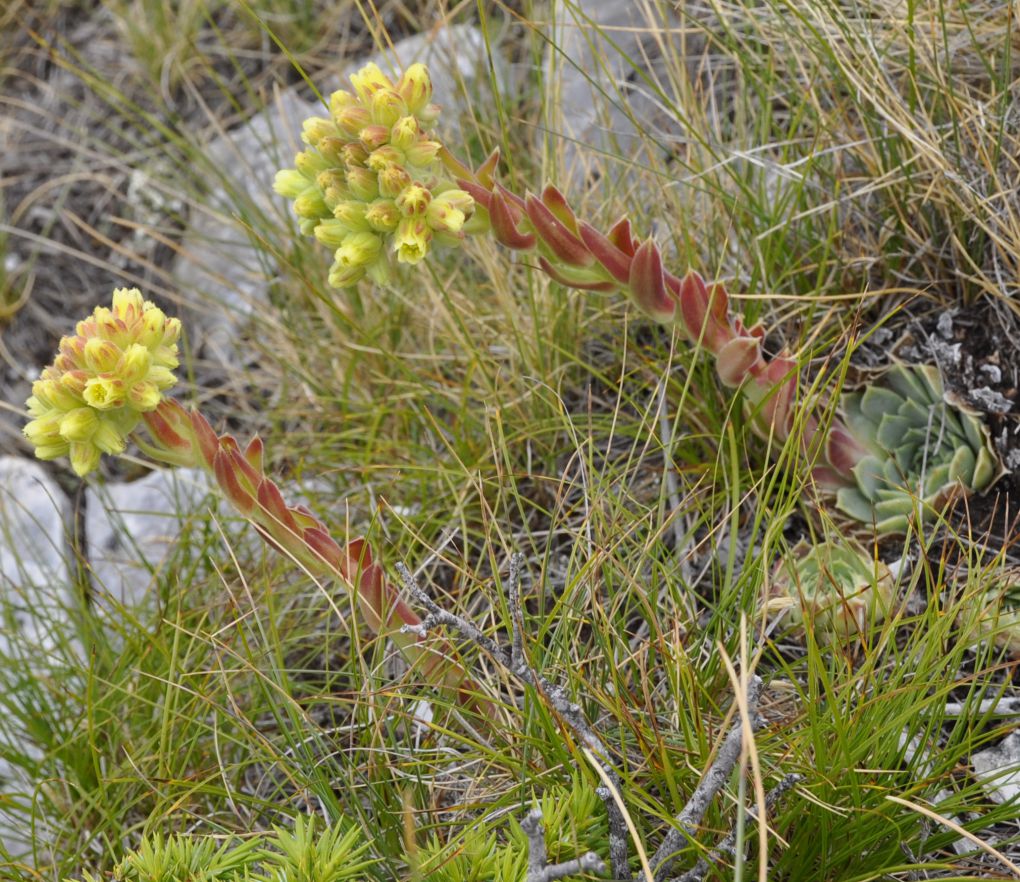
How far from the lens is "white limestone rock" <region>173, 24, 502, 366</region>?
2723 millimetres

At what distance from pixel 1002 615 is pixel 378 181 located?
3.34ft

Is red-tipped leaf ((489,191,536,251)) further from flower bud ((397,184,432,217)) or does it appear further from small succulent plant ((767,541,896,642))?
small succulent plant ((767,541,896,642))

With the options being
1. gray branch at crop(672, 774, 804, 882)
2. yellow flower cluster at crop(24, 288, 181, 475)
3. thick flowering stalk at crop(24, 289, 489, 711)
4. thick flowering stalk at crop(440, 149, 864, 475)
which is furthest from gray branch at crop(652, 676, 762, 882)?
yellow flower cluster at crop(24, 288, 181, 475)

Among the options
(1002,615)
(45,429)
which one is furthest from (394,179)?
(1002,615)

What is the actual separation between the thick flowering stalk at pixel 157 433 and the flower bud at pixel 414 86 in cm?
45

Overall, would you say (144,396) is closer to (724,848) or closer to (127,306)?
(127,306)

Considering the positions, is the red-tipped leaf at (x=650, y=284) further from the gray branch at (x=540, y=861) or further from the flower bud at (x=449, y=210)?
the gray branch at (x=540, y=861)

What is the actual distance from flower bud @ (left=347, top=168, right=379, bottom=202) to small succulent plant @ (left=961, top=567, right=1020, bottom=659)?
3.17ft

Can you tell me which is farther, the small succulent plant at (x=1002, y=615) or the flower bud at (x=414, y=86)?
the flower bud at (x=414, y=86)

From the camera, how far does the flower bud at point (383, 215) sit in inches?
55.1

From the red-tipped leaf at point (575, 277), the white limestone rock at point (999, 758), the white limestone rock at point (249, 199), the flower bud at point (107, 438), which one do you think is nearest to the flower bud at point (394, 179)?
the red-tipped leaf at point (575, 277)

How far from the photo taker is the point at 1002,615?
1.38 m

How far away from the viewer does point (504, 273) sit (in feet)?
7.61

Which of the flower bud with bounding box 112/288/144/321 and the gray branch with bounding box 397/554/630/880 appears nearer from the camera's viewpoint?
the gray branch with bounding box 397/554/630/880
